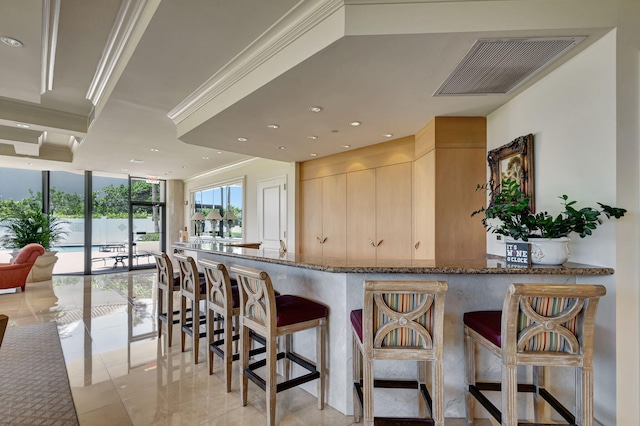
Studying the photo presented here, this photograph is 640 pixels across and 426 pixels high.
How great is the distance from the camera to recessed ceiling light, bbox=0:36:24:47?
2.38 metres

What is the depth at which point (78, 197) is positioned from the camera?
25.8ft

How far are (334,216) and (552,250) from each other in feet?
10.8

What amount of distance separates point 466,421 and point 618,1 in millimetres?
2767

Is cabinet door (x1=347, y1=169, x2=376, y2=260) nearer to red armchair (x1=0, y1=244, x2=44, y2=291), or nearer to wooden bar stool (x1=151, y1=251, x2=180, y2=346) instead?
wooden bar stool (x1=151, y1=251, x2=180, y2=346)

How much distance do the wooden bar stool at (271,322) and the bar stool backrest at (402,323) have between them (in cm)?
64

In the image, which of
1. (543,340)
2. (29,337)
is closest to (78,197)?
(29,337)

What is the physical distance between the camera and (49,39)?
254cm

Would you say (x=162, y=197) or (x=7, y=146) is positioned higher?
(x=7, y=146)

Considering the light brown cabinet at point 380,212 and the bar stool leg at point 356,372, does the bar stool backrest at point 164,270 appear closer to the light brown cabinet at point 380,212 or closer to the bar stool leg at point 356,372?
the bar stool leg at point 356,372

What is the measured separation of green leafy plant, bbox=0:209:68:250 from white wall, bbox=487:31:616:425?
9145 mm

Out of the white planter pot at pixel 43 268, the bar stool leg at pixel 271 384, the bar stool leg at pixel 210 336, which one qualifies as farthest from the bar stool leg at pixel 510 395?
the white planter pot at pixel 43 268

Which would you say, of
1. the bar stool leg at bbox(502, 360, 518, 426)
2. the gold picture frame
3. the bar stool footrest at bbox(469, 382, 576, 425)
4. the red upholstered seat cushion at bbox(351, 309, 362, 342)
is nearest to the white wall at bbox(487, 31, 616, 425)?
the gold picture frame

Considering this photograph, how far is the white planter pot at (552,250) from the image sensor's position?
1.89 meters

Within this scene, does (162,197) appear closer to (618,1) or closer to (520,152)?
(520,152)
